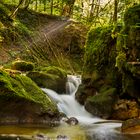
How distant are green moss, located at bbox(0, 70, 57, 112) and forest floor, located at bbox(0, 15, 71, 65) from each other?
669cm

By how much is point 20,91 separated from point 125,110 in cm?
375

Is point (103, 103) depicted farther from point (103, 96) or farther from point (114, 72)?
point (114, 72)

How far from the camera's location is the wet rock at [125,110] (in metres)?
12.5

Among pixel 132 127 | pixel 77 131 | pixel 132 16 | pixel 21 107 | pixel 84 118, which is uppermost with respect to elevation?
pixel 132 16

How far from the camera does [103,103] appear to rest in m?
12.8

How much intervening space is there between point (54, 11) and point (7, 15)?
1044 centimetres

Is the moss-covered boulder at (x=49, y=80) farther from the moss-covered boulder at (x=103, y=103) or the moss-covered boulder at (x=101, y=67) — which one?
the moss-covered boulder at (x=103, y=103)

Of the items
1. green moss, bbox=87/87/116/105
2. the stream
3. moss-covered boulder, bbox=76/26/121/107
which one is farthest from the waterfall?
green moss, bbox=87/87/116/105

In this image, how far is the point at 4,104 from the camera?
10820mm

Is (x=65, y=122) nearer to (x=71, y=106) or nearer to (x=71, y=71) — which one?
(x=71, y=106)

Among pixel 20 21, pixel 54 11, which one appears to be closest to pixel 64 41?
pixel 20 21

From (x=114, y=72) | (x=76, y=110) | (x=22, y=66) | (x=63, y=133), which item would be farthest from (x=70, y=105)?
(x=63, y=133)

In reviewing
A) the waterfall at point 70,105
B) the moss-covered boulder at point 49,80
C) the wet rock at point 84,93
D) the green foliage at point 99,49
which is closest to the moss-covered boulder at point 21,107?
the waterfall at point 70,105

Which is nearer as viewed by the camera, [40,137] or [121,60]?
[40,137]
